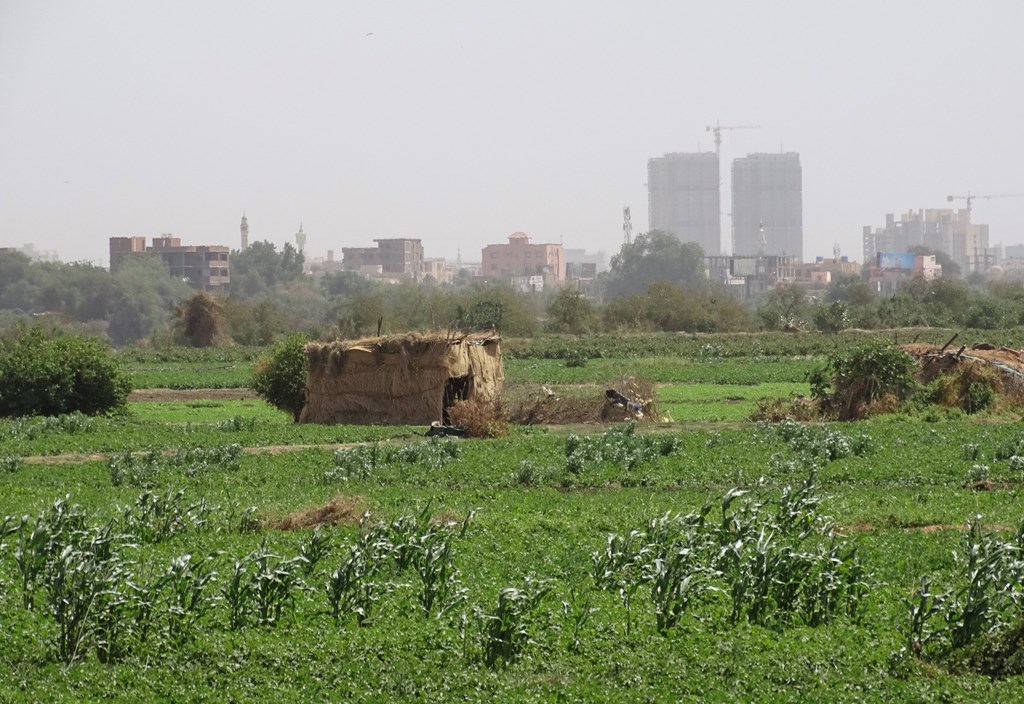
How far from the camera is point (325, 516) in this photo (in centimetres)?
1827

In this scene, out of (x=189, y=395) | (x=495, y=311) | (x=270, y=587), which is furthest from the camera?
(x=495, y=311)

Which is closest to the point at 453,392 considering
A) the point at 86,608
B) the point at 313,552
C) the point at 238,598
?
the point at 313,552

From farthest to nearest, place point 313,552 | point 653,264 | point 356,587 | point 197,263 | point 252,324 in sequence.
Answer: point 653,264
point 197,263
point 252,324
point 313,552
point 356,587

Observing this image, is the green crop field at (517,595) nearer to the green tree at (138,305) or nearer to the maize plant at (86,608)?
the maize plant at (86,608)

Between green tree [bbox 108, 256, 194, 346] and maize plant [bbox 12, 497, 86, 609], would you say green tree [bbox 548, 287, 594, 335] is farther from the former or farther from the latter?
maize plant [bbox 12, 497, 86, 609]

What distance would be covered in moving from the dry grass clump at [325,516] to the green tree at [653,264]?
167 m

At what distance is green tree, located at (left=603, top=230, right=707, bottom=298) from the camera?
187250 millimetres

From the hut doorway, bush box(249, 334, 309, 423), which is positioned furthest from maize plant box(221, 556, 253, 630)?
bush box(249, 334, 309, 423)

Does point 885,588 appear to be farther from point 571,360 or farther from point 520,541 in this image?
point 571,360

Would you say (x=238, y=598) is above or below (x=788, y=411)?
above

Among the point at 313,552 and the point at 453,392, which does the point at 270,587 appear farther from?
the point at 453,392

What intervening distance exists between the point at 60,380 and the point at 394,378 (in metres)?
8.54

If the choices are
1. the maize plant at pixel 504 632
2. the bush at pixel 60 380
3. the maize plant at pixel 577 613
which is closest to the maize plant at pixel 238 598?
the maize plant at pixel 504 632

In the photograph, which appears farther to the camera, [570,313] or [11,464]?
[570,313]
